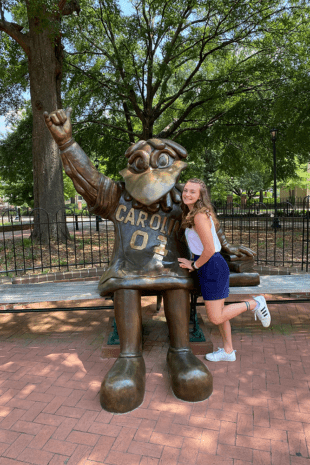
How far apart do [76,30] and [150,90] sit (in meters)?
2.87

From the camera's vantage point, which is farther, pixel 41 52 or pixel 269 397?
pixel 41 52

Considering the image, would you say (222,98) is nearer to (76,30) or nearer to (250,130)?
(250,130)

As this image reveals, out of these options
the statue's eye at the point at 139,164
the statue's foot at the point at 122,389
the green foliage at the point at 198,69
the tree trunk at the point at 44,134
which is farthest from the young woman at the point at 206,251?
the green foliage at the point at 198,69

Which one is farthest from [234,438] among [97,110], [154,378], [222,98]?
[97,110]

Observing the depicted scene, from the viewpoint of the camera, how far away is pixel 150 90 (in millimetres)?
10883

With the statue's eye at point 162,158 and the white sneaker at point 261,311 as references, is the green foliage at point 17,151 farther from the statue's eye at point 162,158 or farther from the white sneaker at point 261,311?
the white sneaker at point 261,311

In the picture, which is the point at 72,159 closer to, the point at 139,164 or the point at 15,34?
the point at 139,164

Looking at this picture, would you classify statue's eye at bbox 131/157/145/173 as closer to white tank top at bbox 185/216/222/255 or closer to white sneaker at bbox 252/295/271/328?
white tank top at bbox 185/216/222/255

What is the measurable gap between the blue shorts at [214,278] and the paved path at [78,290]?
0.82 meters

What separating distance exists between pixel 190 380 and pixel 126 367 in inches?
19.9

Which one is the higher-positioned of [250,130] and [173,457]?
[250,130]

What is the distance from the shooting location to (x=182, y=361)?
2693 millimetres

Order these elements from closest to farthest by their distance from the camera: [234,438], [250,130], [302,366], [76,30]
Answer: [234,438] → [302,366] → [76,30] → [250,130]

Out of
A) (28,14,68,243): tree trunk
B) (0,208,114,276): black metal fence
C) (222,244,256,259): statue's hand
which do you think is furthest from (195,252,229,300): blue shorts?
(28,14,68,243): tree trunk
